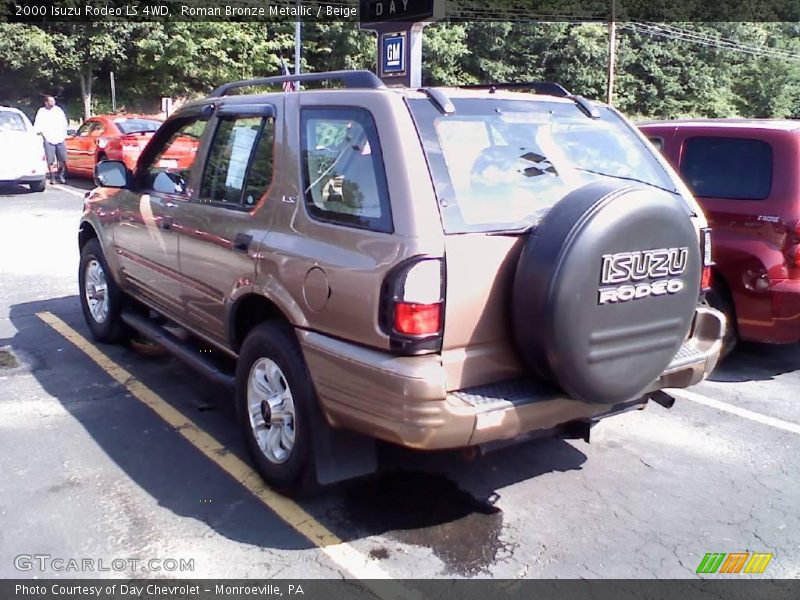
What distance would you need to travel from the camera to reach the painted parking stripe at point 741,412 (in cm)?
466

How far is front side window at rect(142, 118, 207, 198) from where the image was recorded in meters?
4.57

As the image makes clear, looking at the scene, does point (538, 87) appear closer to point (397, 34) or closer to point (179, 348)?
point (179, 348)

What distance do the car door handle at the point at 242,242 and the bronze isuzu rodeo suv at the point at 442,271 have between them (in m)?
0.05

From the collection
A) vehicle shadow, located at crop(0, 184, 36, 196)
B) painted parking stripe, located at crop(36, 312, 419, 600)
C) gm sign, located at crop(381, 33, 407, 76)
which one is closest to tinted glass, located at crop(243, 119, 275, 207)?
painted parking stripe, located at crop(36, 312, 419, 600)

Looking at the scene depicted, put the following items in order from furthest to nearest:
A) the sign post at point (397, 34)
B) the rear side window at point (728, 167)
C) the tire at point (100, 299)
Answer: the sign post at point (397, 34), the tire at point (100, 299), the rear side window at point (728, 167)

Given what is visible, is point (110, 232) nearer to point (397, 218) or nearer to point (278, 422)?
point (278, 422)

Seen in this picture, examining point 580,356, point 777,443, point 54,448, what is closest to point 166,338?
point 54,448

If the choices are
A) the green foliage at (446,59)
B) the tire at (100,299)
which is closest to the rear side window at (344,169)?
the tire at (100,299)

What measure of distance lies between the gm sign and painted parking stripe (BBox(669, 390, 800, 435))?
5.98 meters

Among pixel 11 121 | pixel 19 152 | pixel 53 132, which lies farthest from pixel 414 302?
pixel 53 132

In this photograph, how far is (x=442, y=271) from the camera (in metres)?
2.93

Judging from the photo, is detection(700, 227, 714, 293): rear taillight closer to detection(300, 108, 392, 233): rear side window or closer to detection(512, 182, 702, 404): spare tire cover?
detection(512, 182, 702, 404): spare tire cover

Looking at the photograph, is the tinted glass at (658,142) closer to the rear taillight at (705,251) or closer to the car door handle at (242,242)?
the rear taillight at (705,251)

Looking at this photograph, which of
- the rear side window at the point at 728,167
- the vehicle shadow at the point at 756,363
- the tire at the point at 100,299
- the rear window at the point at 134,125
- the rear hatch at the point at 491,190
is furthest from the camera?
the rear window at the point at 134,125
